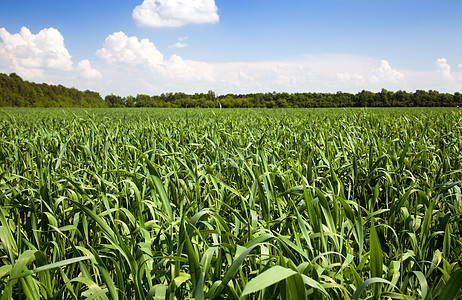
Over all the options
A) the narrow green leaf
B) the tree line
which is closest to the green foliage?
the tree line

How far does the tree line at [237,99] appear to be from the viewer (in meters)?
71.5

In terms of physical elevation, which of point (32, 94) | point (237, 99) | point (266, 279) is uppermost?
point (32, 94)

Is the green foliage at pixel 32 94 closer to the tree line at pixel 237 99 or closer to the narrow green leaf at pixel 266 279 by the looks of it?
the tree line at pixel 237 99

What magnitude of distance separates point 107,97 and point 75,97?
69.3 feet

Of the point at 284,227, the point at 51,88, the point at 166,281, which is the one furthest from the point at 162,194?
the point at 51,88

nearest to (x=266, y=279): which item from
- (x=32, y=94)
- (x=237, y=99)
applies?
(x=237, y=99)

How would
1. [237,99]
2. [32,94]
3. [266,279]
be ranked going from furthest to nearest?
[32,94] < [237,99] < [266,279]

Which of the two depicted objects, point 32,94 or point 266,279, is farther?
point 32,94

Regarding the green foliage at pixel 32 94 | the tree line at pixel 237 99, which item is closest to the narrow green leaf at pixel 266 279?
the tree line at pixel 237 99

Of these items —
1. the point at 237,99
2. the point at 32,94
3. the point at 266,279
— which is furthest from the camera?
the point at 32,94

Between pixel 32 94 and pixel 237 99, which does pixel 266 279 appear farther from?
pixel 32 94

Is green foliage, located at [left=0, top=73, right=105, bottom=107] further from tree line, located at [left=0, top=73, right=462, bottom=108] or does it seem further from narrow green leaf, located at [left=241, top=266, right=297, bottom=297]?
narrow green leaf, located at [left=241, top=266, right=297, bottom=297]

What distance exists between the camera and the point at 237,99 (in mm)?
86750

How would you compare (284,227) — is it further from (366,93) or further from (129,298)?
(366,93)
